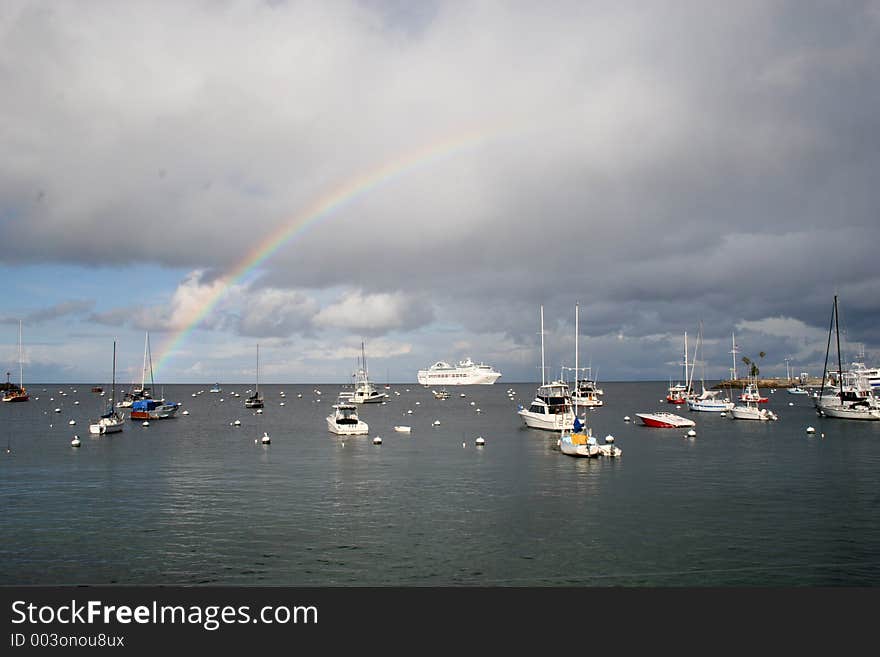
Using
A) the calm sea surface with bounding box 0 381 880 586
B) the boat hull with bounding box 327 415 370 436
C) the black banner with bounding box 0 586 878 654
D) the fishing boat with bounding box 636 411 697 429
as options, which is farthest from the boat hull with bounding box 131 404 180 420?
the black banner with bounding box 0 586 878 654

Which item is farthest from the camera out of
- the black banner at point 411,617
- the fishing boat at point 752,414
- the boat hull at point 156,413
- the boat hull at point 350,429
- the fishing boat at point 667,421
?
the boat hull at point 156,413

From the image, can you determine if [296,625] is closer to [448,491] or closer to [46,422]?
[448,491]

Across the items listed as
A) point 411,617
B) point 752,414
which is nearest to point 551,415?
point 752,414

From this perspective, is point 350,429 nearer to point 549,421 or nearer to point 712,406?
point 549,421

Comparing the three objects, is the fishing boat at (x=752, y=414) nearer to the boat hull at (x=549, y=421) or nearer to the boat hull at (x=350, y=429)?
the boat hull at (x=549, y=421)

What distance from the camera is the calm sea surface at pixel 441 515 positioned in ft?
104

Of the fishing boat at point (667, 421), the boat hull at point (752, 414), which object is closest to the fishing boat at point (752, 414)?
the boat hull at point (752, 414)

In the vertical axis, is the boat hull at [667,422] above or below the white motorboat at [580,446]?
below

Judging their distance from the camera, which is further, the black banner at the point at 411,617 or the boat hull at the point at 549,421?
the boat hull at the point at 549,421

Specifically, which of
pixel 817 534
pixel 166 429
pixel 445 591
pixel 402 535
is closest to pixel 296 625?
pixel 445 591

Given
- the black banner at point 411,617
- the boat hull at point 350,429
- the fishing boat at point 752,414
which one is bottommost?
the fishing boat at point 752,414

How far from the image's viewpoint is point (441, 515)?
44.3 m

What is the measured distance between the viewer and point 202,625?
22.6 m

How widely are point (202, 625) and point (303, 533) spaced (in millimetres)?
16800
